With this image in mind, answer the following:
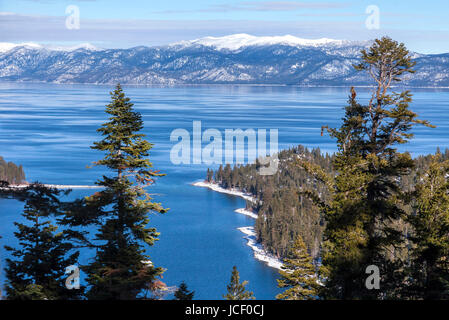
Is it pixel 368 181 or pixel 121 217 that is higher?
pixel 368 181

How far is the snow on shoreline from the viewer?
A: 69.1m

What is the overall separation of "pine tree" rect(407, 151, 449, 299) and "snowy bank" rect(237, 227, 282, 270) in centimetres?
4823

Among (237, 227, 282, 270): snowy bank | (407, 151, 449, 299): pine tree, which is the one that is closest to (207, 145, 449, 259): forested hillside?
(237, 227, 282, 270): snowy bank

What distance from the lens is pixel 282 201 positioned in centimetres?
9094

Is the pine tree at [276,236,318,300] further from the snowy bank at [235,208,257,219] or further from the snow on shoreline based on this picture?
the snowy bank at [235,208,257,219]

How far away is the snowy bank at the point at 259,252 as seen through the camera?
6815 cm

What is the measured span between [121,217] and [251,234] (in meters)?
66.1

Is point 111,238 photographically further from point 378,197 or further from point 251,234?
point 251,234

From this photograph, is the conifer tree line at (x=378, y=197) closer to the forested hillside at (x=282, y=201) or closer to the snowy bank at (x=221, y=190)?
the forested hillside at (x=282, y=201)

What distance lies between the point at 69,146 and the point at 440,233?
478 feet

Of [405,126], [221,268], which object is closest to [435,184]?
[405,126]

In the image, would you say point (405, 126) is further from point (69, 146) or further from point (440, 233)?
point (69, 146)

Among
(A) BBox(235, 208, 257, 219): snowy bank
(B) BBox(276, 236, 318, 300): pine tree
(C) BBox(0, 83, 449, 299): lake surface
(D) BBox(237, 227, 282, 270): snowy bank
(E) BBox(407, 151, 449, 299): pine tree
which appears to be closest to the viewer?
(E) BBox(407, 151, 449, 299): pine tree

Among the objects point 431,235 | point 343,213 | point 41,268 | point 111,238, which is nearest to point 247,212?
point 431,235
